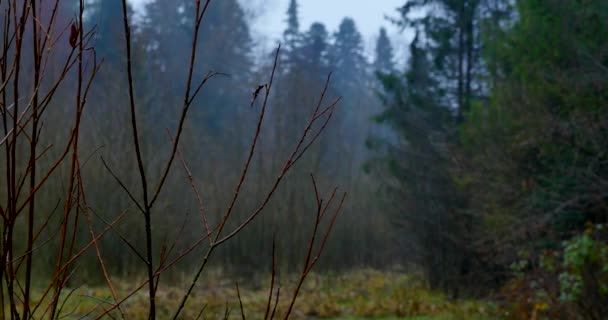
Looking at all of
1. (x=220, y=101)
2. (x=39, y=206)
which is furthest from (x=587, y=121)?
(x=220, y=101)

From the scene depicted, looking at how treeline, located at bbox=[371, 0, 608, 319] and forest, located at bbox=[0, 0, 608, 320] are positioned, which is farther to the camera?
forest, located at bbox=[0, 0, 608, 320]

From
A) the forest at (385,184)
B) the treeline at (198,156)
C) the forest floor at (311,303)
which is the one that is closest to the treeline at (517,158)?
the forest at (385,184)

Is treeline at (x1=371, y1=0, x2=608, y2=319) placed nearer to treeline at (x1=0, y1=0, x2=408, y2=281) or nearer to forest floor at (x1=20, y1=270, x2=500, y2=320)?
forest floor at (x1=20, y1=270, x2=500, y2=320)

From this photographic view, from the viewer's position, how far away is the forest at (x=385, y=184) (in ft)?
31.7

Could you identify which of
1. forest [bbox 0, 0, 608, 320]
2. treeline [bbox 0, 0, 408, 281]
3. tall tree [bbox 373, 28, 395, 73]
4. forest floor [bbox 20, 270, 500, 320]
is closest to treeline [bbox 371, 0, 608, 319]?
forest [bbox 0, 0, 608, 320]

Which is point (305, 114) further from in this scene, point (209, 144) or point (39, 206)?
point (39, 206)

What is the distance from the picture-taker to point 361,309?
1144 cm

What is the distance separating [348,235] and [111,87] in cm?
884

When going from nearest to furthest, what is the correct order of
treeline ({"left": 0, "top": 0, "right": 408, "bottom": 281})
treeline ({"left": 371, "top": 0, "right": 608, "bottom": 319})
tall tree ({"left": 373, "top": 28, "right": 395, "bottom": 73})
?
1. treeline ({"left": 371, "top": 0, "right": 608, "bottom": 319})
2. treeline ({"left": 0, "top": 0, "right": 408, "bottom": 281})
3. tall tree ({"left": 373, "top": 28, "right": 395, "bottom": 73})

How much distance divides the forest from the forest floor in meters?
0.07

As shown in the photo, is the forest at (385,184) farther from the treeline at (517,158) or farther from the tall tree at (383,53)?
the tall tree at (383,53)

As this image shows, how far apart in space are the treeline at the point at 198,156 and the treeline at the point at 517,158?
2.66 metres

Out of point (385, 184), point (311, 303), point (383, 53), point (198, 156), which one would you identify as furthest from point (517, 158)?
point (383, 53)

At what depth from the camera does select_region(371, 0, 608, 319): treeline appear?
9273mm
